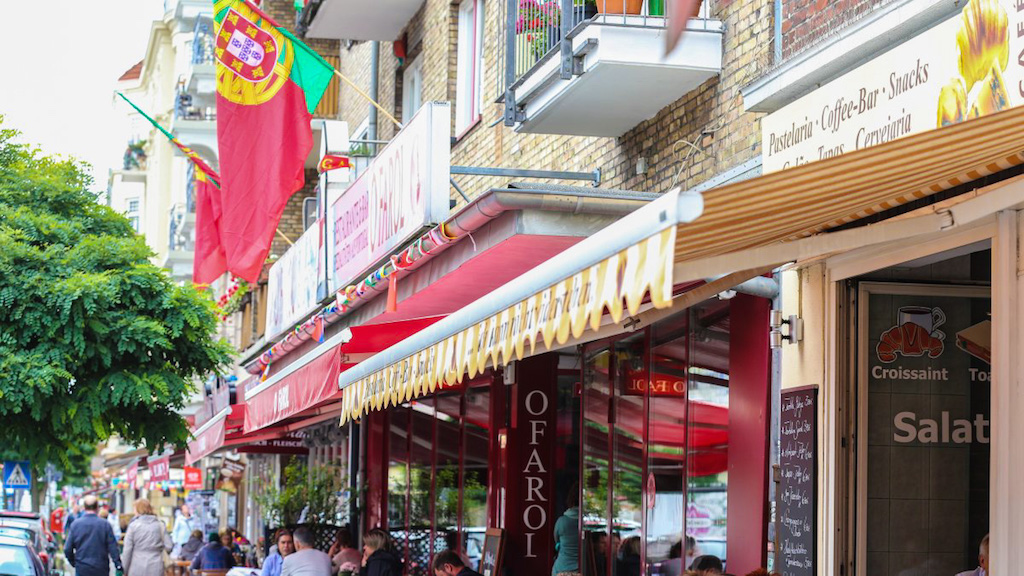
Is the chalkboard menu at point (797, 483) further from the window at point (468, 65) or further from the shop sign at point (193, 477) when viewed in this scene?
the shop sign at point (193, 477)

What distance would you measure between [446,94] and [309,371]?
7.02 metres

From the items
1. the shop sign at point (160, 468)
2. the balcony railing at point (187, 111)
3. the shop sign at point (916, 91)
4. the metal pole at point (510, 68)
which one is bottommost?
the shop sign at point (160, 468)

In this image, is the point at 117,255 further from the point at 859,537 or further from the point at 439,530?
the point at 859,537

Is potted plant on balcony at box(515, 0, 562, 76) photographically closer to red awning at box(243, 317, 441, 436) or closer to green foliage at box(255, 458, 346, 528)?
red awning at box(243, 317, 441, 436)

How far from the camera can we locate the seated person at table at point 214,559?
61.2 ft

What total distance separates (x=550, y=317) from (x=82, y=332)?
13.6 m

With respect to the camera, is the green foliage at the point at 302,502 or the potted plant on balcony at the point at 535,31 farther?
the green foliage at the point at 302,502

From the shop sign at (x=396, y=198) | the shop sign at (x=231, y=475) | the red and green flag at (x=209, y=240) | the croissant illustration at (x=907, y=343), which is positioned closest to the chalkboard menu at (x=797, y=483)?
the croissant illustration at (x=907, y=343)

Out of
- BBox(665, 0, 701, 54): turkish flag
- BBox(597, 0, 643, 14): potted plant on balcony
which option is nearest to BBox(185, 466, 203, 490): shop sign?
BBox(597, 0, 643, 14): potted plant on balcony

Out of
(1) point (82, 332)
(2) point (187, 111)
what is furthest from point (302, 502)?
(2) point (187, 111)

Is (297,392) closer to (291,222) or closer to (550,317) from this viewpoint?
(550,317)

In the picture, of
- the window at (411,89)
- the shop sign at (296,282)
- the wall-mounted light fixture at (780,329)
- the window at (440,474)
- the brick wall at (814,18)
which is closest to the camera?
the brick wall at (814,18)

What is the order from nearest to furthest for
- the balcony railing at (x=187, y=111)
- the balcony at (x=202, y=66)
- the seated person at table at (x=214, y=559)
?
the seated person at table at (x=214, y=559), the balcony railing at (x=187, y=111), the balcony at (x=202, y=66)

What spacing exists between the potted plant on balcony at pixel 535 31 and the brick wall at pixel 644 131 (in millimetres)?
919
